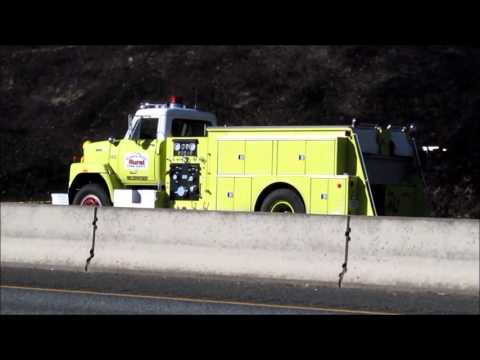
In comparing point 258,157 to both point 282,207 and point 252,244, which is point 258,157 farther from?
point 252,244

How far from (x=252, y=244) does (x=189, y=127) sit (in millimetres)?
8828

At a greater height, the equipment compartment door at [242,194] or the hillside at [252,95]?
the hillside at [252,95]

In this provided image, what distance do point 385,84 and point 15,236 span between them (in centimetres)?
1734

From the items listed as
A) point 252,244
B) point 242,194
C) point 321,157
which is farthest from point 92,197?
point 252,244

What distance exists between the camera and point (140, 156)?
22.5 meters

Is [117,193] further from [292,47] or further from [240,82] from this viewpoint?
[292,47]

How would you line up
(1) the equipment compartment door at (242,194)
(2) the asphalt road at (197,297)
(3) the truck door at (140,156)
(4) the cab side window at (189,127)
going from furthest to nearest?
(4) the cab side window at (189,127) < (3) the truck door at (140,156) < (1) the equipment compartment door at (242,194) < (2) the asphalt road at (197,297)

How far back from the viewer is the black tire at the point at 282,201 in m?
20.1

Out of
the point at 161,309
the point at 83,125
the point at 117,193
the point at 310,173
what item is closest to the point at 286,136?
the point at 310,173

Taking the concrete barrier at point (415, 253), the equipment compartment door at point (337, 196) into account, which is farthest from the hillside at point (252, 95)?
the concrete barrier at point (415, 253)

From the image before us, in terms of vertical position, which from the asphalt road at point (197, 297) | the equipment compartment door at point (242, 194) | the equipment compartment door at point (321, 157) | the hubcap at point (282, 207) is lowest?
the asphalt road at point (197, 297)

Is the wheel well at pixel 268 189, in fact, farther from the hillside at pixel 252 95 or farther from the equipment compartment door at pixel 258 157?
the hillside at pixel 252 95

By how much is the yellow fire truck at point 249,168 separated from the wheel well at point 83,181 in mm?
27

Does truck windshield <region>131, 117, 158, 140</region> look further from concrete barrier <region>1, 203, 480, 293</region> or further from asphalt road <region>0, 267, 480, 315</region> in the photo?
asphalt road <region>0, 267, 480, 315</region>
